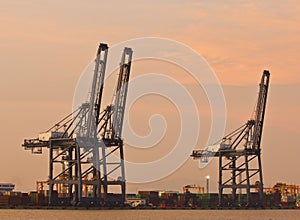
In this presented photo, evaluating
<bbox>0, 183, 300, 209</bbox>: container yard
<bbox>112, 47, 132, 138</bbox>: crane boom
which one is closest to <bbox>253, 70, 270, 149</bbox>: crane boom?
<bbox>0, 183, 300, 209</bbox>: container yard

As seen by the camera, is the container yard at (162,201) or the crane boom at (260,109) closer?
the container yard at (162,201)

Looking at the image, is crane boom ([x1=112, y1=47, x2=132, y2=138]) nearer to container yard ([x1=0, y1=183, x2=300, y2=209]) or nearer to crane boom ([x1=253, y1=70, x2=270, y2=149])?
container yard ([x1=0, y1=183, x2=300, y2=209])

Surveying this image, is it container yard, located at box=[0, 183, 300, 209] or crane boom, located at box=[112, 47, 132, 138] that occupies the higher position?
crane boom, located at box=[112, 47, 132, 138]

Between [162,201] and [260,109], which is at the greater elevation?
[260,109]

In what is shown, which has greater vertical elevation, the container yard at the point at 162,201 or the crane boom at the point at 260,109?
the crane boom at the point at 260,109

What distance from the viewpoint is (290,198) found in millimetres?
186875

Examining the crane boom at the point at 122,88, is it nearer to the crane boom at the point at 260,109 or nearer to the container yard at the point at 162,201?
the container yard at the point at 162,201

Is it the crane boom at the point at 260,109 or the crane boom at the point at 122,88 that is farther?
the crane boom at the point at 260,109

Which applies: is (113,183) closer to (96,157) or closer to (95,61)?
(96,157)

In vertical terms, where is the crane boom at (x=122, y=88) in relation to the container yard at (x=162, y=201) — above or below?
above

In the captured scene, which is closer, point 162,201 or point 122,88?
point 122,88

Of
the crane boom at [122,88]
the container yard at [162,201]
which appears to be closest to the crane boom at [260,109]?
the container yard at [162,201]

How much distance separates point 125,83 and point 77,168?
14.8m
